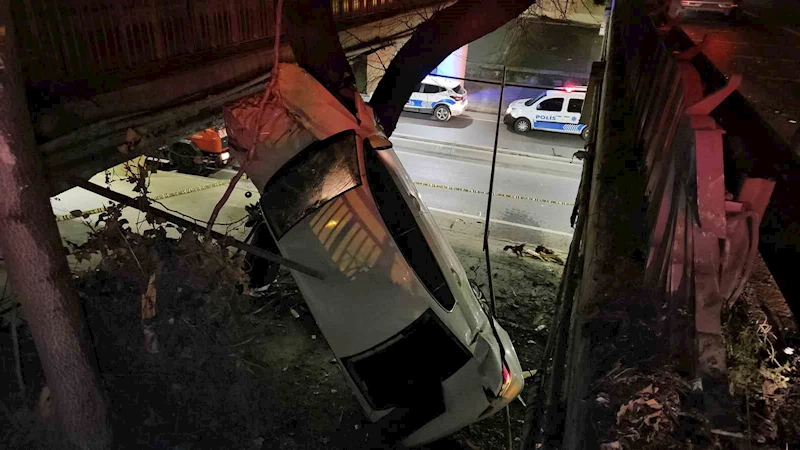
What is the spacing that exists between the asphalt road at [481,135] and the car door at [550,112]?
46 cm

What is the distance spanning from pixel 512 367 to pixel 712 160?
354cm

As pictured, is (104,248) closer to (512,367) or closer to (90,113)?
(90,113)

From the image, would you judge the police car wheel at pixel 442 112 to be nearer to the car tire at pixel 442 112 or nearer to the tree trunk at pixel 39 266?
the car tire at pixel 442 112

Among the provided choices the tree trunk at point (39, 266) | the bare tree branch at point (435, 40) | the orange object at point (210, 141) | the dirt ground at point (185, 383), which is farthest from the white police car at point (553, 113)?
the tree trunk at point (39, 266)

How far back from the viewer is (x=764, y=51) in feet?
16.9

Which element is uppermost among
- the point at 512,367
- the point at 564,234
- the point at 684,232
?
the point at 684,232

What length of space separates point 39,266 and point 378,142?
326 centimetres

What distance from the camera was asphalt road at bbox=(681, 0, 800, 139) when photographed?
301 centimetres

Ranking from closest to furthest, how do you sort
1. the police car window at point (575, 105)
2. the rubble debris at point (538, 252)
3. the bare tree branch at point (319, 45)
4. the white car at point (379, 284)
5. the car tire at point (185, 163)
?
the white car at point (379, 284), the bare tree branch at point (319, 45), the rubble debris at point (538, 252), the car tire at point (185, 163), the police car window at point (575, 105)

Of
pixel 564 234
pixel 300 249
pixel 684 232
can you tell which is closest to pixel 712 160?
pixel 684 232

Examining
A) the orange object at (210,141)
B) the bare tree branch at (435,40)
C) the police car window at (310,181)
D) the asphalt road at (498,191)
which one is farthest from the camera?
the orange object at (210,141)

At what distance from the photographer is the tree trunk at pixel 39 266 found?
2.61 meters

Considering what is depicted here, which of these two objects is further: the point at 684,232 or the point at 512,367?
the point at 512,367

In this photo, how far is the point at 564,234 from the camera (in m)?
10.2
